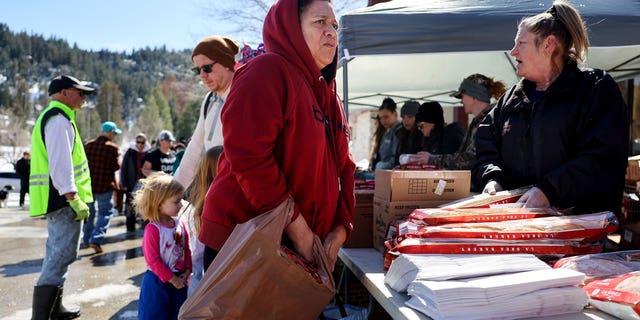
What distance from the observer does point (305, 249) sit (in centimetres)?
162

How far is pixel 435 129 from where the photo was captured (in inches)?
191

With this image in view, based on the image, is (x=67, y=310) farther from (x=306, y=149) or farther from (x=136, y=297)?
(x=306, y=149)

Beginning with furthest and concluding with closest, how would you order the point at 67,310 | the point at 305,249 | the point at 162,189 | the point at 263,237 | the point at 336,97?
1. the point at 67,310
2. the point at 162,189
3. the point at 336,97
4. the point at 305,249
5. the point at 263,237

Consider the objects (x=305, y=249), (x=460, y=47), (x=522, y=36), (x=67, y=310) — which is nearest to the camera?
(x=305, y=249)

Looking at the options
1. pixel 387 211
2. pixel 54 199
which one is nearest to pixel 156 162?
pixel 54 199

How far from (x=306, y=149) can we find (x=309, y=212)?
0.23m

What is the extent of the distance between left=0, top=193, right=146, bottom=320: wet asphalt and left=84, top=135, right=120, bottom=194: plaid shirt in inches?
40.0

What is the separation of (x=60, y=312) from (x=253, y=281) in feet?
11.8

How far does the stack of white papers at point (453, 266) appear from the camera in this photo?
1.37m

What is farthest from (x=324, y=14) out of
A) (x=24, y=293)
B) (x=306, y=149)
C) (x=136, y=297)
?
(x=24, y=293)

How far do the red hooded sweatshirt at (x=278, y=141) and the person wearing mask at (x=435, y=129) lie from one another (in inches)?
116

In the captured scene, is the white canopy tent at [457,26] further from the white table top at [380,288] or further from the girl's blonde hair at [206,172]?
the white table top at [380,288]

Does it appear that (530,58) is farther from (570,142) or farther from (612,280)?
(612,280)

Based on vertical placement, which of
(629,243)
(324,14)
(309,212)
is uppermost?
(324,14)
